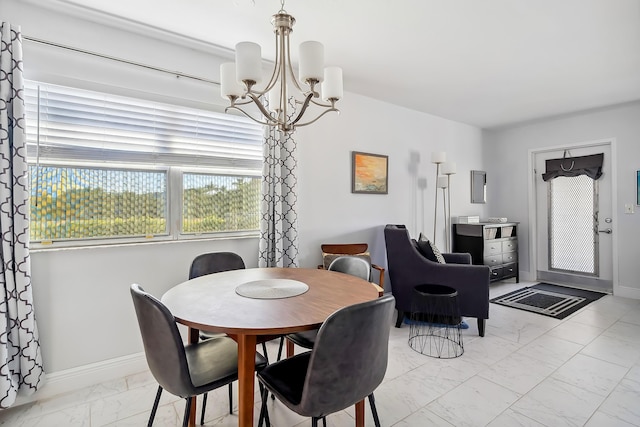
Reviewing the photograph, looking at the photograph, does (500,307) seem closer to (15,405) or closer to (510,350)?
(510,350)

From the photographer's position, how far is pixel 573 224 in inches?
180

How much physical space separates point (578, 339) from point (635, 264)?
2.11 m

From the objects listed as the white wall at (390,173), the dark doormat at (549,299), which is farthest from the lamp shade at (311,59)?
the dark doormat at (549,299)

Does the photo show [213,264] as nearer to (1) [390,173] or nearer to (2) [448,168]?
(1) [390,173]

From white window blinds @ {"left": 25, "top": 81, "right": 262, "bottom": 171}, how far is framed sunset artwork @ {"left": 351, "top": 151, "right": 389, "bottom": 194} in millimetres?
1171

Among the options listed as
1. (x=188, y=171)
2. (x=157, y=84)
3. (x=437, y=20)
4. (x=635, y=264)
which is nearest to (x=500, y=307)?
(x=635, y=264)

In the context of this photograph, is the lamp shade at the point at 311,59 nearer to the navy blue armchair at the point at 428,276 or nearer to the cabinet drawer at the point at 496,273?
the navy blue armchair at the point at 428,276

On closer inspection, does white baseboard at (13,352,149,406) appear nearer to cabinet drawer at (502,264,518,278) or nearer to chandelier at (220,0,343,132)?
chandelier at (220,0,343,132)

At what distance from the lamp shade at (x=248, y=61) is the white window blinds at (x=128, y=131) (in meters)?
1.29

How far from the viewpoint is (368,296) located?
157 centimetres

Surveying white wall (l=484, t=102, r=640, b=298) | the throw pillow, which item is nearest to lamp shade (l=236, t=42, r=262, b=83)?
the throw pillow

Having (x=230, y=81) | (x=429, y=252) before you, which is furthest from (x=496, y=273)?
(x=230, y=81)

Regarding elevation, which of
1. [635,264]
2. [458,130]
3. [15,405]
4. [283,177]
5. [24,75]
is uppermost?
[458,130]

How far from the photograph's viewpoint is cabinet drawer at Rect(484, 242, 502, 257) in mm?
4305
